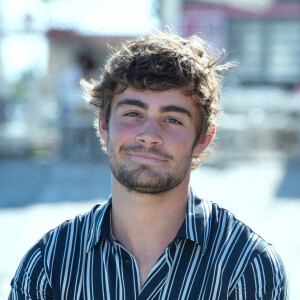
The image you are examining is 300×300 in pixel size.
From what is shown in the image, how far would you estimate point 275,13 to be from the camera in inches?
713

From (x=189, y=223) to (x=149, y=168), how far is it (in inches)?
9.0

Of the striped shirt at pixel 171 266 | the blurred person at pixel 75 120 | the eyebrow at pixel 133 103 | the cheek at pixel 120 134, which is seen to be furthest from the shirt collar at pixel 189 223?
the blurred person at pixel 75 120

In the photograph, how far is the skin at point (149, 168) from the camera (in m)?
2.23

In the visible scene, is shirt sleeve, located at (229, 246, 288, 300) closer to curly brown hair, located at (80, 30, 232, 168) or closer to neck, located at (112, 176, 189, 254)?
neck, located at (112, 176, 189, 254)

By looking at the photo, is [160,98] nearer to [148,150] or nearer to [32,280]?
[148,150]

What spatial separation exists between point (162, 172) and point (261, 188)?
608 centimetres

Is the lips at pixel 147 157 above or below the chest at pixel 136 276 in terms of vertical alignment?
above

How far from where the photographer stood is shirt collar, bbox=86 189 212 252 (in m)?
2.19

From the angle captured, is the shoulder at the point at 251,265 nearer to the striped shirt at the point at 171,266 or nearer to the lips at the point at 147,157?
the striped shirt at the point at 171,266

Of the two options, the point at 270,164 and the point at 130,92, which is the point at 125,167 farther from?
the point at 270,164

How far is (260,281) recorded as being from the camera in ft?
6.90

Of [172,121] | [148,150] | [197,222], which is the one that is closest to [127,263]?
[197,222]

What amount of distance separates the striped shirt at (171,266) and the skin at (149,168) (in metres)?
0.06

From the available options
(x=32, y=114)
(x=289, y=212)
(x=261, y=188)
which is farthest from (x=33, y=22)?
(x=289, y=212)
